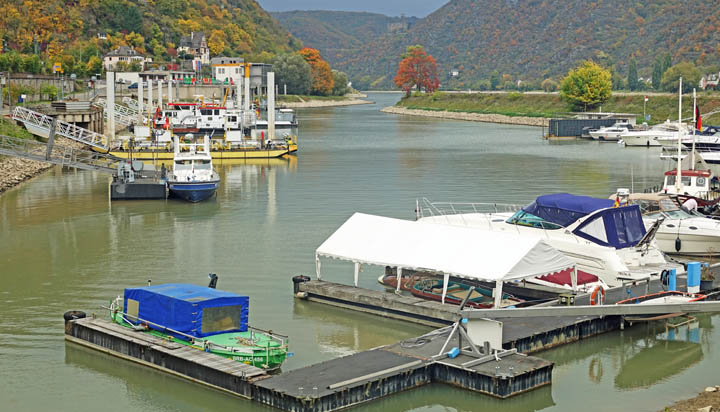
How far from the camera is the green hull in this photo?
2009 centimetres

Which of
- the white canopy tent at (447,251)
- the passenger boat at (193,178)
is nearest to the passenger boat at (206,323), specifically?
the white canopy tent at (447,251)

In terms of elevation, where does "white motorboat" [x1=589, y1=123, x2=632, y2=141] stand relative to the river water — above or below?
above

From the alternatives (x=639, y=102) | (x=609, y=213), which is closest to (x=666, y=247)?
(x=609, y=213)

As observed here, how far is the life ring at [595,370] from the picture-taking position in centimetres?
2152

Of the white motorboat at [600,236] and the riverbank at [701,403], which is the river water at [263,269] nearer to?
the riverbank at [701,403]

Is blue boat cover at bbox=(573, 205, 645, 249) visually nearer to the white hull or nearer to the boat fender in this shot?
the white hull

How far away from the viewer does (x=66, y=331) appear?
23500 millimetres

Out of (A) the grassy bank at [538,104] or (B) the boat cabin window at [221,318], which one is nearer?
(B) the boat cabin window at [221,318]

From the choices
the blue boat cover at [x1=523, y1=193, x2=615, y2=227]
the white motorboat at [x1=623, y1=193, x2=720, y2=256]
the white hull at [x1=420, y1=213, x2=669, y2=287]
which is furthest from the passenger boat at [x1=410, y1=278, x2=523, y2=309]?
the white motorboat at [x1=623, y1=193, x2=720, y2=256]

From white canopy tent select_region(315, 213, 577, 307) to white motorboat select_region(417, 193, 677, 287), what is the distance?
1764mm

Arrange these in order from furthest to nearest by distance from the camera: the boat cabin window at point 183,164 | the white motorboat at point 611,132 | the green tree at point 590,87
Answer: the green tree at point 590,87
the white motorboat at point 611,132
the boat cabin window at point 183,164

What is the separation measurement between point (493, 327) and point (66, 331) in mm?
10655

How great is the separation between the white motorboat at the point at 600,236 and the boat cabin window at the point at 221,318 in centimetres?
1047

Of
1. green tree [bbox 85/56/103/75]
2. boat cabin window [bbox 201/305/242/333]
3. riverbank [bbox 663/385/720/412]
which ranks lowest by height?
riverbank [bbox 663/385/720/412]
